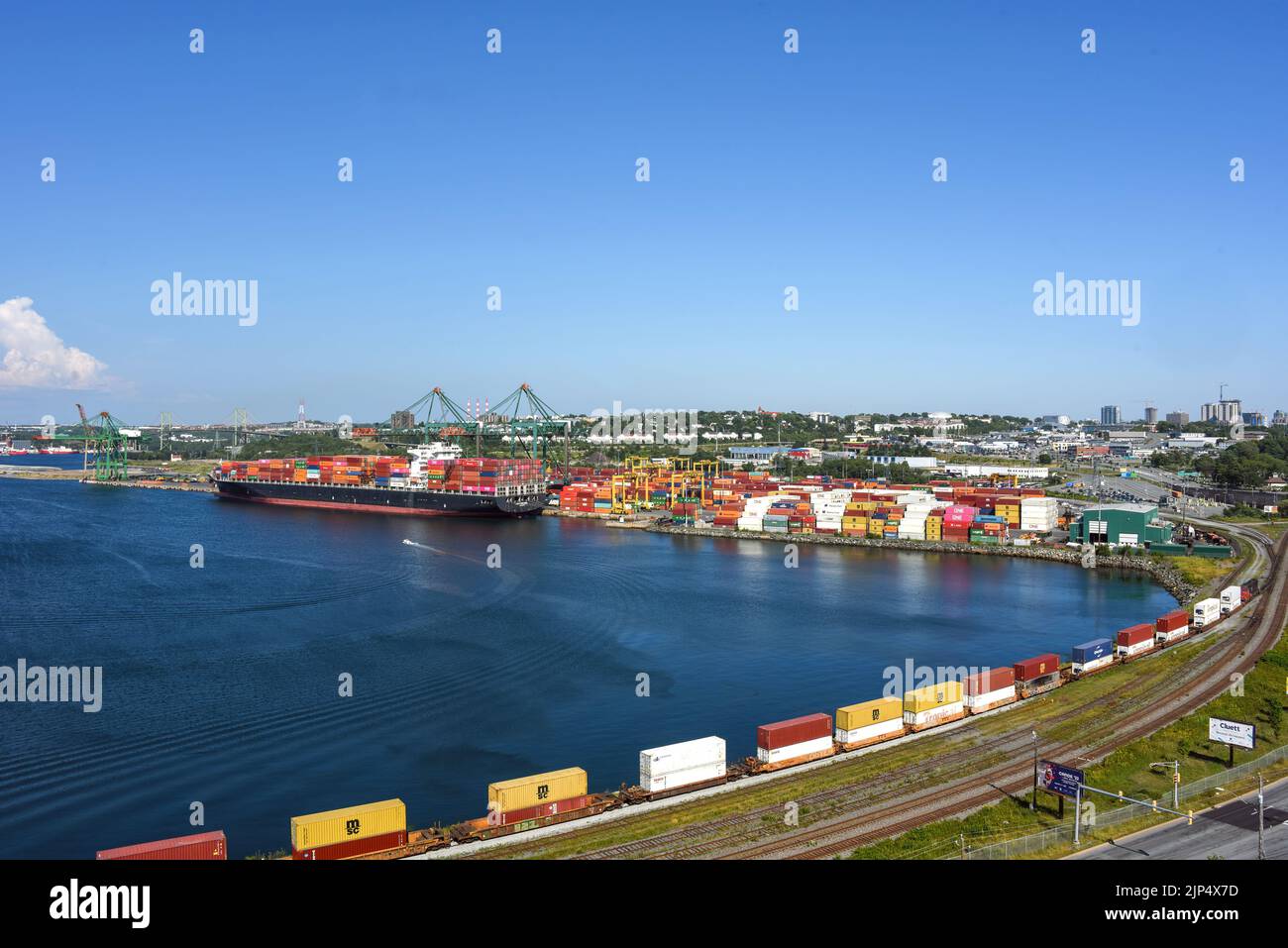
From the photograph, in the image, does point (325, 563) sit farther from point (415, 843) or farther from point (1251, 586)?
point (1251, 586)

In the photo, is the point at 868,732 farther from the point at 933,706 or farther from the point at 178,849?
the point at 178,849

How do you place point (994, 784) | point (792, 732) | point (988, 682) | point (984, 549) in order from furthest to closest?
point (984, 549), point (988, 682), point (792, 732), point (994, 784)

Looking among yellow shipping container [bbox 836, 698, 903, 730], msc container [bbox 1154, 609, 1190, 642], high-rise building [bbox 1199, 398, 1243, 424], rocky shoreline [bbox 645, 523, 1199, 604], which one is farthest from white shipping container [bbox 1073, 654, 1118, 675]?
high-rise building [bbox 1199, 398, 1243, 424]

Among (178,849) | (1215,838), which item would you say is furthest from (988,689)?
(178,849)

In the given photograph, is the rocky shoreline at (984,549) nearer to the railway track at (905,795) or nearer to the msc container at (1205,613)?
the msc container at (1205,613)

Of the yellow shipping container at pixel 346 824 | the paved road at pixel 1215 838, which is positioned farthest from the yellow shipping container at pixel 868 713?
the yellow shipping container at pixel 346 824
